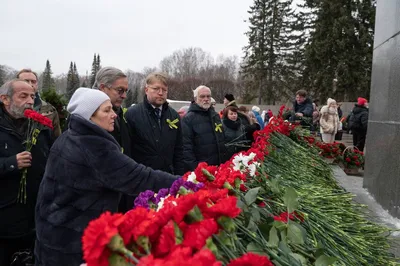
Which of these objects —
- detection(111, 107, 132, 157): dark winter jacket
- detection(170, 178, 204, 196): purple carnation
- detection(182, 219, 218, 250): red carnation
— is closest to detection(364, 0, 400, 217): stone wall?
detection(111, 107, 132, 157): dark winter jacket

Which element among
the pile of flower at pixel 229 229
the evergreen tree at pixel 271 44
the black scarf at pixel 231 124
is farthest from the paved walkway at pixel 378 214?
the evergreen tree at pixel 271 44

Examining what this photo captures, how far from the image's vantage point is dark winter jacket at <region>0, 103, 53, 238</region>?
2615mm

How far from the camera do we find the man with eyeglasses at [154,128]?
126 inches

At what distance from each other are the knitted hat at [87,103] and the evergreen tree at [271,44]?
117 ft

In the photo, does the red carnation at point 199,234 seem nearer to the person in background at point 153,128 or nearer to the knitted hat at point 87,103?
the knitted hat at point 87,103

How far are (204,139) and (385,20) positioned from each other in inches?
112

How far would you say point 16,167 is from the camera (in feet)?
8.56

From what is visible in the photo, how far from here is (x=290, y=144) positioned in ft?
14.7

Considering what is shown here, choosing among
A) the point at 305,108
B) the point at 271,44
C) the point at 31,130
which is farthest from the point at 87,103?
the point at 271,44

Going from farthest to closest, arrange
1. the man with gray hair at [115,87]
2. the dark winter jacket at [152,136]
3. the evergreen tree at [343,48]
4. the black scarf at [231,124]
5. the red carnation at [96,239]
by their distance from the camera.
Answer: the evergreen tree at [343,48]
the black scarf at [231,124]
the dark winter jacket at [152,136]
the man with gray hair at [115,87]
the red carnation at [96,239]

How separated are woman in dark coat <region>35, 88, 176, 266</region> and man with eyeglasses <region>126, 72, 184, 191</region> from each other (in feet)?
3.80

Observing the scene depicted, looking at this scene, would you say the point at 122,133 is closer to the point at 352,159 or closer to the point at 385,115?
the point at 385,115

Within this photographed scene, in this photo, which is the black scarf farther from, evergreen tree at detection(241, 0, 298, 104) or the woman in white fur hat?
evergreen tree at detection(241, 0, 298, 104)

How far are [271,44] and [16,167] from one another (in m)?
36.2
